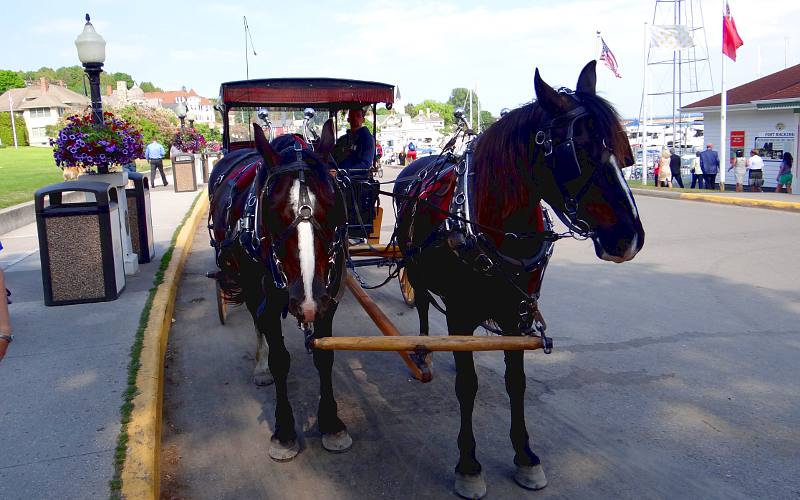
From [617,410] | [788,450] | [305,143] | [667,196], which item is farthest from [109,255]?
[667,196]

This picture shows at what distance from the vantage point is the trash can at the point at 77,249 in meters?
7.58

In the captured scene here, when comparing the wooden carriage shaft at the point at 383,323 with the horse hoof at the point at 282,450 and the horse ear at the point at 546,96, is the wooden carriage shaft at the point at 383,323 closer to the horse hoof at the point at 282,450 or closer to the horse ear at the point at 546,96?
the horse hoof at the point at 282,450

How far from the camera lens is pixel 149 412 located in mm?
4625

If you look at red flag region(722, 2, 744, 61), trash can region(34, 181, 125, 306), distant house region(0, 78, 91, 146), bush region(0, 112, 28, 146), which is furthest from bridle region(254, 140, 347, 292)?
distant house region(0, 78, 91, 146)

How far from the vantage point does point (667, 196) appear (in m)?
21.8

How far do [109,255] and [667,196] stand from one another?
18905 millimetres

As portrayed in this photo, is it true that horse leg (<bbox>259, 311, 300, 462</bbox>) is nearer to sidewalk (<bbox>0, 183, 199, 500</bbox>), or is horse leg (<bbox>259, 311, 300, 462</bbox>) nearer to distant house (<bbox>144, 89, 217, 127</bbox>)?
sidewalk (<bbox>0, 183, 199, 500</bbox>)

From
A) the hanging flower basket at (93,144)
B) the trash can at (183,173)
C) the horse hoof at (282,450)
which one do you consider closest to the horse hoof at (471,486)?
the horse hoof at (282,450)

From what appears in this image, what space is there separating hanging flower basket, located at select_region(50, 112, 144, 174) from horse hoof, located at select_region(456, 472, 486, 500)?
7784mm

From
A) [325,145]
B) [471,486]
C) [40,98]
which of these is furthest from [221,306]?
[40,98]

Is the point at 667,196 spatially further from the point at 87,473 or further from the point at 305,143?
the point at 87,473

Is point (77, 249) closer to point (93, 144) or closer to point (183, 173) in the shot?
point (93, 144)

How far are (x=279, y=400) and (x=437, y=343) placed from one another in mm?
1388

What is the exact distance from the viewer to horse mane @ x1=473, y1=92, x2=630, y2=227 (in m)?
3.60
